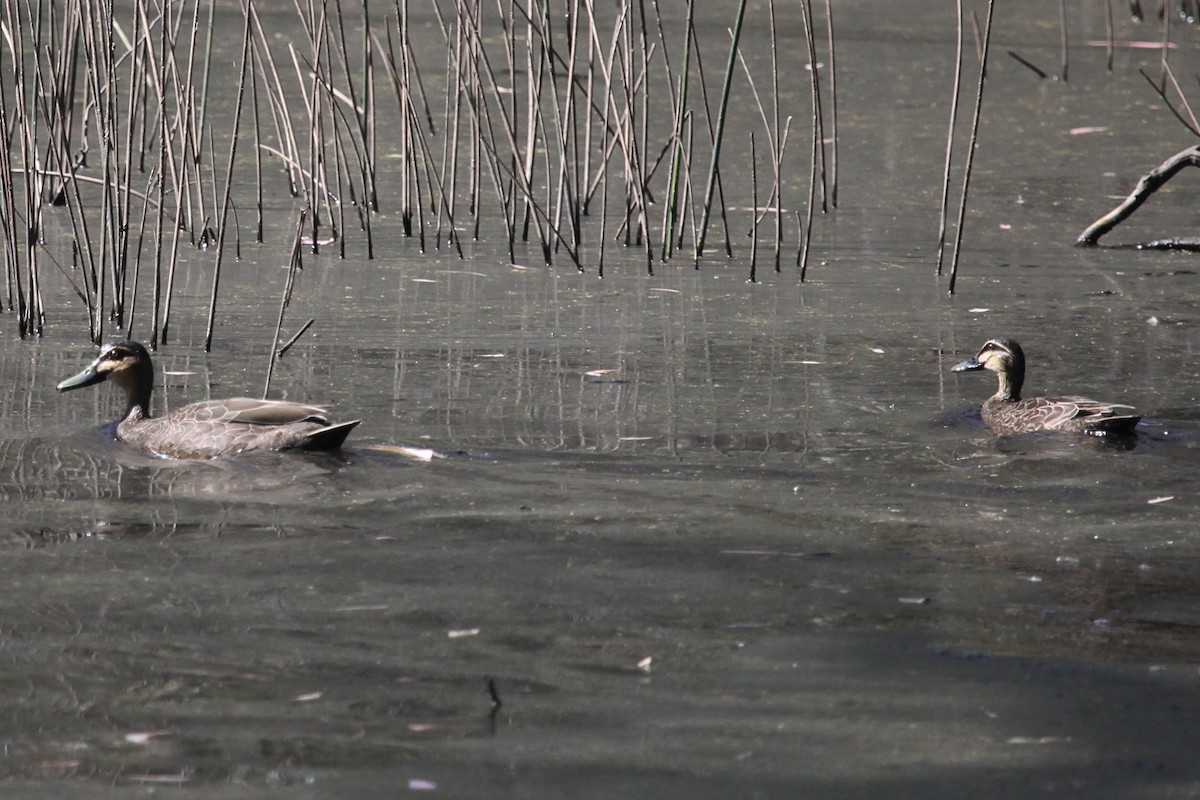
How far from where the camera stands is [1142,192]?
6582 mm

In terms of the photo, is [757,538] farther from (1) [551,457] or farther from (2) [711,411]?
(2) [711,411]

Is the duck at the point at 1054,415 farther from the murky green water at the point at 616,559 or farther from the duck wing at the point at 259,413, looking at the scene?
the duck wing at the point at 259,413

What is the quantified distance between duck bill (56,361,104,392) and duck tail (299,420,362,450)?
2.25 feet

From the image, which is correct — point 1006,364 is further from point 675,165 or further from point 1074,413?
point 675,165

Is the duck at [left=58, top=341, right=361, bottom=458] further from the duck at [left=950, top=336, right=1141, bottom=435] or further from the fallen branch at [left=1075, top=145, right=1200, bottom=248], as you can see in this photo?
the fallen branch at [left=1075, top=145, right=1200, bottom=248]

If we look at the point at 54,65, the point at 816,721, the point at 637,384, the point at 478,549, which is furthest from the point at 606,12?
the point at 816,721

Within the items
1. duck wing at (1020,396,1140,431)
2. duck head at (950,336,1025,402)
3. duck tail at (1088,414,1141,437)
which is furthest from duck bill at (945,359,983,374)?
duck tail at (1088,414,1141,437)

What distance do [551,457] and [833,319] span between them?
1.95 m

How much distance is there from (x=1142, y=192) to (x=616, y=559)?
3.97m

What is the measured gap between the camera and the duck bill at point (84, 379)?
14.2 ft

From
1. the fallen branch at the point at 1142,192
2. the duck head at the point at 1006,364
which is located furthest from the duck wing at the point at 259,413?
the fallen branch at the point at 1142,192

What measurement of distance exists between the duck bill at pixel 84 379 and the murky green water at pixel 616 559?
100mm

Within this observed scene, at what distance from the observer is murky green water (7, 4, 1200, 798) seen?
7.93ft

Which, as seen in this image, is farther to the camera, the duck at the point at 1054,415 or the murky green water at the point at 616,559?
the duck at the point at 1054,415
